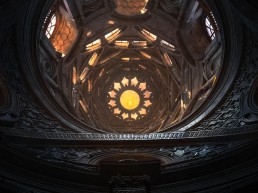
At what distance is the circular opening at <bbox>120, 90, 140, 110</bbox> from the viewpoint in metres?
29.3

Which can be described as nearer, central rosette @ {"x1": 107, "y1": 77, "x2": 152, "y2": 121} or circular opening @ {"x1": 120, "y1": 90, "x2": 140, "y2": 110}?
central rosette @ {"x1": 107, "y1": 77, "x2": 152, "y2": 121}

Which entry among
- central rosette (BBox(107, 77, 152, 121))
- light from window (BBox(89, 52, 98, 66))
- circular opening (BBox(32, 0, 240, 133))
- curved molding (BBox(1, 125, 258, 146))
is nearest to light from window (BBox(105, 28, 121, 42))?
circular opening (BBox(32, 0, 240, 133))

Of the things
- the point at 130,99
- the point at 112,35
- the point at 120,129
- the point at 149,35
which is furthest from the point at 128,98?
the point at 149,35

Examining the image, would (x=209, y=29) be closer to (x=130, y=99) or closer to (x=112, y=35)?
(x=112, y=35)

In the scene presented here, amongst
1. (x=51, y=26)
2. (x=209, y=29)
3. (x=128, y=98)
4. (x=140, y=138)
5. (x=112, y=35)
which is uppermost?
(x=128, y=98)

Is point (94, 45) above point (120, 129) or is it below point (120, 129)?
above

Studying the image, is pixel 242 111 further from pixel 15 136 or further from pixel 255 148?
pixel 15 136

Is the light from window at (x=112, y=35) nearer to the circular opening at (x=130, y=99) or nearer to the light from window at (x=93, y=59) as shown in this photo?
the light from window at (x=93, y=59)

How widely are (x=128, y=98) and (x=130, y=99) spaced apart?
162 millimetres

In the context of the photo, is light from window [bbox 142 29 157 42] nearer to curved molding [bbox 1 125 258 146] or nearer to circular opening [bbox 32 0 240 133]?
circular opening [bbox 32 0 240 133]

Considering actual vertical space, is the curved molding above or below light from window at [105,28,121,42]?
below

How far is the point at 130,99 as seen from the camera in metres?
29.7

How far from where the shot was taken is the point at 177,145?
13.9 m

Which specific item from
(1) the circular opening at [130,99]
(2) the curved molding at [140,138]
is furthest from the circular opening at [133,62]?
(2) the curved molding at [140,138]
